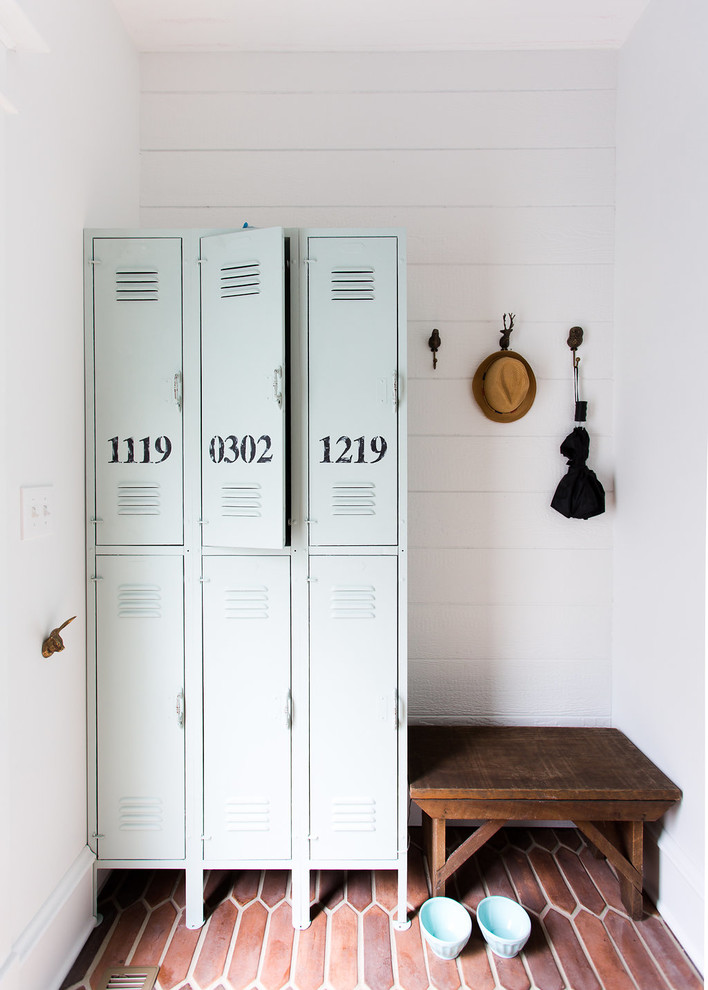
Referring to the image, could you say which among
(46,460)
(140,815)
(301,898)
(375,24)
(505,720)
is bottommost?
(301,898)

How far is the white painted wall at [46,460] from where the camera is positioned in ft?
4.07

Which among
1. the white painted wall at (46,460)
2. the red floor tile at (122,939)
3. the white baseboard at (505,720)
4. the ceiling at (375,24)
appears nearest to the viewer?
the white painted wall at (46,460)

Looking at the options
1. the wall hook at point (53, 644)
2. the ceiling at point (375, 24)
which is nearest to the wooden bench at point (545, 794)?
the wall hook at point (53, 644)

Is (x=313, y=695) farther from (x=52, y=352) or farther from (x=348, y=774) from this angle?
(x=52, y=352)

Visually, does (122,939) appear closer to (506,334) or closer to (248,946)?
(248,946)

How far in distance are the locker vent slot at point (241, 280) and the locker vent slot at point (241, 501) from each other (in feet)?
1.73

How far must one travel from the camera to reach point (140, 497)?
1568 millimetres

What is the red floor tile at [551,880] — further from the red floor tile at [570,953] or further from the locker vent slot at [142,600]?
the locker vent slot at [142,600]

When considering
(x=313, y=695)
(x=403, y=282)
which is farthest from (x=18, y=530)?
(x=403, y=282)

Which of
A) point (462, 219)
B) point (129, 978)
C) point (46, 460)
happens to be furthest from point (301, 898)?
point (462, 219)

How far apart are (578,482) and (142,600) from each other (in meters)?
1.44

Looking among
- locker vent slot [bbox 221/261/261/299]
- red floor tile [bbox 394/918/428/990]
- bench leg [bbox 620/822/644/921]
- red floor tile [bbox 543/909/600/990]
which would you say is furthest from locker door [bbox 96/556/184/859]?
bench leg [bbox 620/822/644/921]

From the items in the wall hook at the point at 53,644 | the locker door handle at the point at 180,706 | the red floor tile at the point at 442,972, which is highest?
the wall hook at the point at 53,644

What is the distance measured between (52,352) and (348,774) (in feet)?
4.57
